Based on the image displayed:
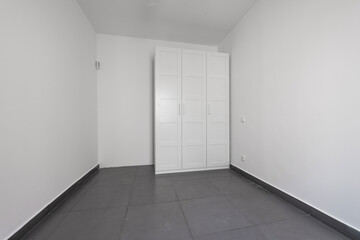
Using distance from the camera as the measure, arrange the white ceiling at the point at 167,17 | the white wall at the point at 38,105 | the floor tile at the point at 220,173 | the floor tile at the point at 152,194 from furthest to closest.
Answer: the floor tile at the point at 220,173, the white ceiling at the point at 167,17, the floor tile at the point at 152,194, the white wall at the point at 38,105

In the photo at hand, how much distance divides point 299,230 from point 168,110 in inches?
97.9

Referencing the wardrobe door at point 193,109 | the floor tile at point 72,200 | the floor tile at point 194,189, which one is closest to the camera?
the floor tile at point 72,200

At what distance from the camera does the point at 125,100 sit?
11.1 feet

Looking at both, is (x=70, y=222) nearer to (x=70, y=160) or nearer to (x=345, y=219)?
(x=70, y=160)

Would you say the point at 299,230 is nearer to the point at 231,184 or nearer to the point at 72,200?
the point at 231,184

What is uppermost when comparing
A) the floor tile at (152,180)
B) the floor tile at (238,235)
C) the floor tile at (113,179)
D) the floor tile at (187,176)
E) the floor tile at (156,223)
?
the floor tile at (238,235)

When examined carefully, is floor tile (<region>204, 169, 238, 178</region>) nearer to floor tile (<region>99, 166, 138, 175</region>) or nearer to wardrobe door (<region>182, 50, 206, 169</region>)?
wardrobe door (<region>182, 50, 206, 169</region>)

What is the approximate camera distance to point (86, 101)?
107 inches

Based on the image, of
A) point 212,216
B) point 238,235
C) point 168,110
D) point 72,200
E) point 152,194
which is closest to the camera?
point 238,235

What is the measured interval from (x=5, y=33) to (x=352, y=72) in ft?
10.3

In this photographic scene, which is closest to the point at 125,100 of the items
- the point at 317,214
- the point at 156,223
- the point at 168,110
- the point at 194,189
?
the point at 168,110

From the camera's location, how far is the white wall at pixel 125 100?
10.8 feet

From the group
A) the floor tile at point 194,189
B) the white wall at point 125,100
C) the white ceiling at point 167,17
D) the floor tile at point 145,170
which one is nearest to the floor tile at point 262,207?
the floor tile at point 194,189

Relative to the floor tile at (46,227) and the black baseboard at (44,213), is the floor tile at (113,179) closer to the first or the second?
the black baseboard at (44,213)
